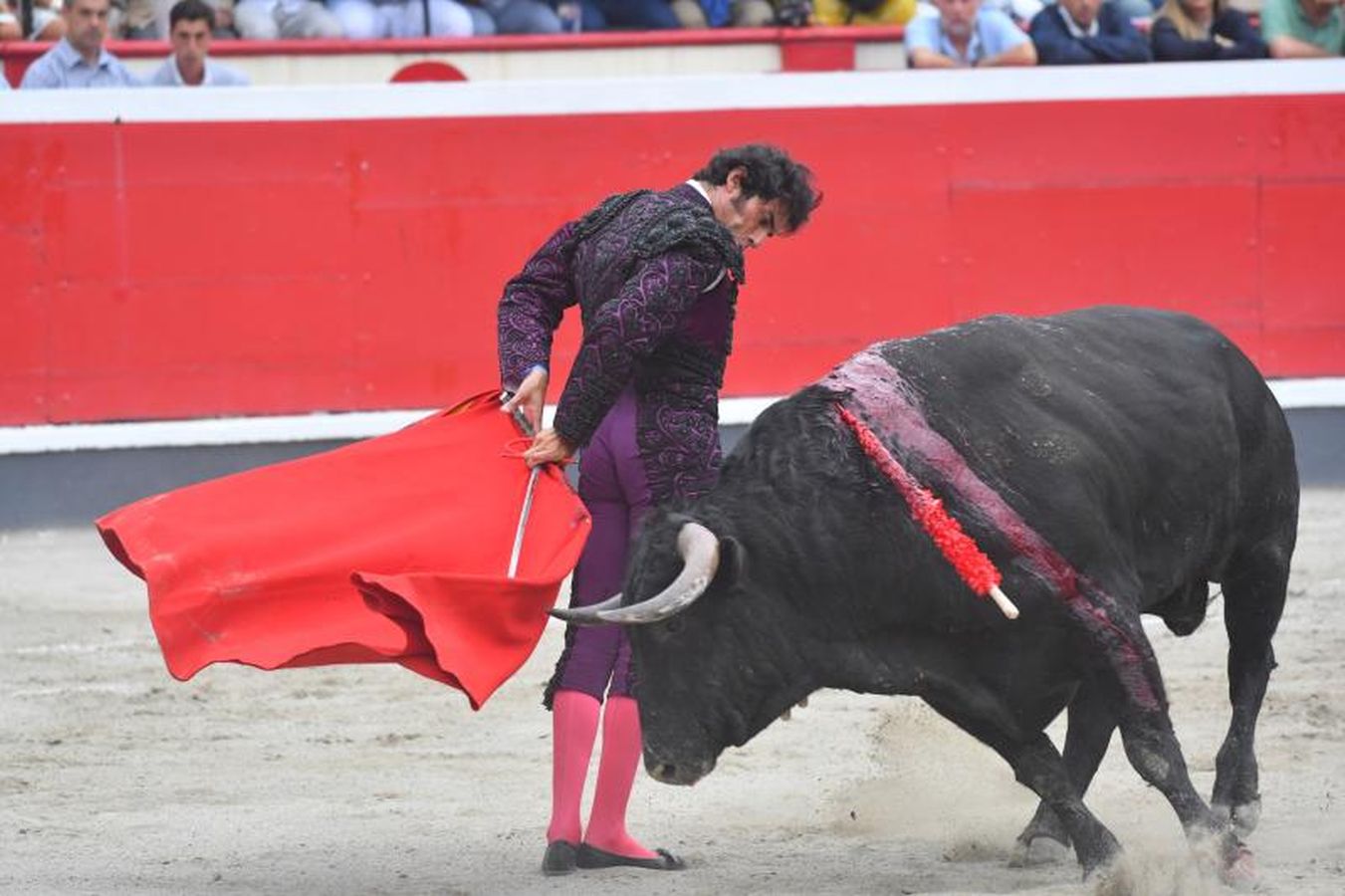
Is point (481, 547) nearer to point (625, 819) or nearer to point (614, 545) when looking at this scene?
point (614, 545)

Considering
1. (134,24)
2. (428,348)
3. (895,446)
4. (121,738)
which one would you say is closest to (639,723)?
(895,446)

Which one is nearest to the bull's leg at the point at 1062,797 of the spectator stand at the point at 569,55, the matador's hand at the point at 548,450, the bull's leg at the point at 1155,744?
the bull's leg at the point at 1155,744

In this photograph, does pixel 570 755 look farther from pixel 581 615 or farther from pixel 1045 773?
pixel 1045 773

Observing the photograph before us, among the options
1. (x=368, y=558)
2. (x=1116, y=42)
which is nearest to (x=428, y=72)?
(x=1116, y=42)

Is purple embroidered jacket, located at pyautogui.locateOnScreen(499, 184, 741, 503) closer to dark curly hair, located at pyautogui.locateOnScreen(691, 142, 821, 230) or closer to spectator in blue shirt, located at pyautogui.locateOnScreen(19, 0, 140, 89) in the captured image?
dark curly hair, located at pyautogui.locateOnScreen(691, 142, 821, 230)

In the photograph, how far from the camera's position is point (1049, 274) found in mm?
7699

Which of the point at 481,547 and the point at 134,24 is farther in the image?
the point at 134,24

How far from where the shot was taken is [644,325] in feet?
11.7

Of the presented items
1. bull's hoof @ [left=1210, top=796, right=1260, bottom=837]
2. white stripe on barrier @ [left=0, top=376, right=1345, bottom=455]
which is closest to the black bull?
bull's hoof @ [left=1210, top=796, right=1260, bottom=837]

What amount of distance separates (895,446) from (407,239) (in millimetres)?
4155

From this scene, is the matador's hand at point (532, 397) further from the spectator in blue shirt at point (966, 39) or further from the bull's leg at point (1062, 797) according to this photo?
the spectator in blue shirt at point (966, 39)

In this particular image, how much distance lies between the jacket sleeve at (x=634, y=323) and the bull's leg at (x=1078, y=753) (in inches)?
32.0

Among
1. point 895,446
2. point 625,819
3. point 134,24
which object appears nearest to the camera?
point 895,446

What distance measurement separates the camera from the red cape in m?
3.48
